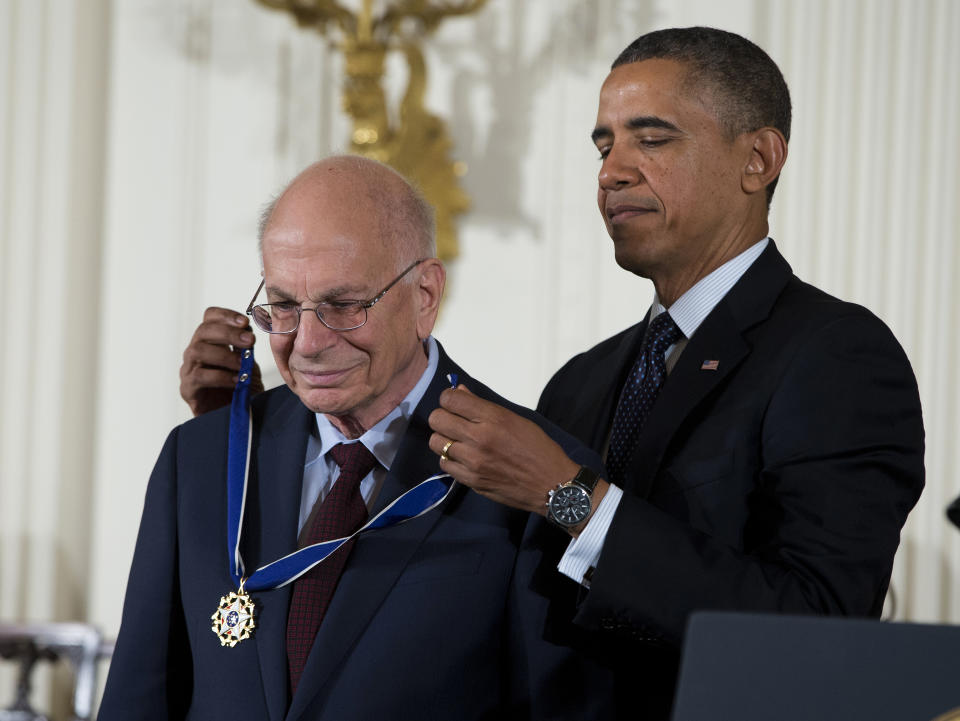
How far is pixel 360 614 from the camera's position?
66.9 inches

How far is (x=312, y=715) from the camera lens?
5.44 feet

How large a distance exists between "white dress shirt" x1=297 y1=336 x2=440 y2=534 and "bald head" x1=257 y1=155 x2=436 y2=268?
0.75ft

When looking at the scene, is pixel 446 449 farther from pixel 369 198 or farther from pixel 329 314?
pixel 369 198

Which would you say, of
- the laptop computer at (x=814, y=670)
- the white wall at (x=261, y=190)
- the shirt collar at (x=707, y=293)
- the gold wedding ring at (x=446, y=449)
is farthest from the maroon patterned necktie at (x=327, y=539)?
the white wall at (x=261, y=190)

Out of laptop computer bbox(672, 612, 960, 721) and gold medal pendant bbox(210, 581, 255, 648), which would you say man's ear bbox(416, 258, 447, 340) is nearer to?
gold medal pendant bbox(210, 581, 255, 648)

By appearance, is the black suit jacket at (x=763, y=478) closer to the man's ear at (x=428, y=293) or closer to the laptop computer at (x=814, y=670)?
the man's ear at (x=428, y=293)

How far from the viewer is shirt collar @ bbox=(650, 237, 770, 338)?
6.82 ft

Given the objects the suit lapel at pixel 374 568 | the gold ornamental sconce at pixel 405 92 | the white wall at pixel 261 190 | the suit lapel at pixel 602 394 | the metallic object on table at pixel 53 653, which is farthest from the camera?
the white wall at pixel 261 190

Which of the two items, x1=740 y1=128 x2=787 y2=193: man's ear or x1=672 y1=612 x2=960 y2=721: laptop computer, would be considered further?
x1=740 y1=128 x2=787 y2=193: man's ear

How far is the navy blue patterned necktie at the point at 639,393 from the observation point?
2.06m

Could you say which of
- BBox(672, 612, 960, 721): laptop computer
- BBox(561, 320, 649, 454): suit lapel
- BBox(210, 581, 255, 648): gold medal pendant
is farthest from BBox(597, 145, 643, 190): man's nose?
BBox(672, 612, 960, 721): laptop computer

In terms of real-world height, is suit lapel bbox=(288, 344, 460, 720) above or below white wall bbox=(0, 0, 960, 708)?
below

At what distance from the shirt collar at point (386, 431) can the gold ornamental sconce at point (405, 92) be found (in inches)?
81.6

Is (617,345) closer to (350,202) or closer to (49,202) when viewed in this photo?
(350,202)
